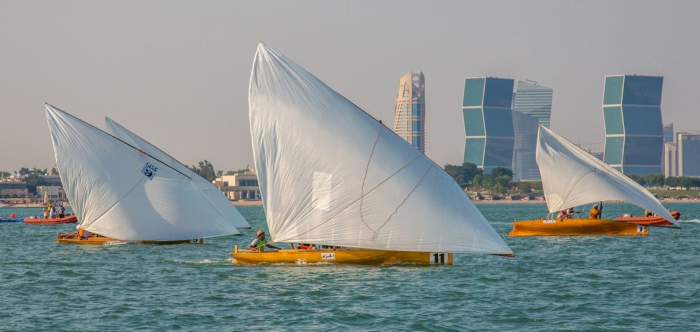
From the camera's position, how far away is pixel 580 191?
59688 mm

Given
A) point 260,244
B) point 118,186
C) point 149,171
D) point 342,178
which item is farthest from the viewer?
point 149,171

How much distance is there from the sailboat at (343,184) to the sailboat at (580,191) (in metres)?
24.3

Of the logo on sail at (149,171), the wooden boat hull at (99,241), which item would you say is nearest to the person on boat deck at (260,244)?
the logo on sail at (149,171)

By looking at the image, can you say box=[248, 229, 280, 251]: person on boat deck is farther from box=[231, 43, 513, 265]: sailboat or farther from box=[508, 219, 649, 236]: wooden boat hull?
box=[508, 219, 649, 236]: wooden boat hull

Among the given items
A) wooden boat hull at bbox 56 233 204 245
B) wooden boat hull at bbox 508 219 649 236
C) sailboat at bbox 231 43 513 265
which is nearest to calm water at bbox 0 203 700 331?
sailboat at bbox 231 43 513 265

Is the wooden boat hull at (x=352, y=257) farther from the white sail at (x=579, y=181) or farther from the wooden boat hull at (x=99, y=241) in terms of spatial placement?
the white sail at (x=579, y=181)

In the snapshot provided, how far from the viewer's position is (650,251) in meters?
48.9

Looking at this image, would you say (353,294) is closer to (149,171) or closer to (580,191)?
(149,171)

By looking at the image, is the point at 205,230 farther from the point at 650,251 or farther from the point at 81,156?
the point at 650,251

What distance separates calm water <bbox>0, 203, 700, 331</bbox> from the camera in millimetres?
26016

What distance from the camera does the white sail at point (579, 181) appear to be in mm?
58375

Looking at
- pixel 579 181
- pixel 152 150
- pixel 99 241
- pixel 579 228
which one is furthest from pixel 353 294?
pixel 579 181

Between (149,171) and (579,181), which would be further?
(579,181)

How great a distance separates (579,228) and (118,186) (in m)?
27.3
